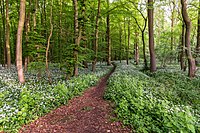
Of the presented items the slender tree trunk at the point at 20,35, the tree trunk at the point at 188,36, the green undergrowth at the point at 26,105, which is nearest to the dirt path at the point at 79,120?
the green undergrowth at the point at 26,105

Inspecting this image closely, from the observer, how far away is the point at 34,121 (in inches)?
207

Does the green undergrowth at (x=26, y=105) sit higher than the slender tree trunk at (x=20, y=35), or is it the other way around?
the slender tree trunk at (x=20, y=35)

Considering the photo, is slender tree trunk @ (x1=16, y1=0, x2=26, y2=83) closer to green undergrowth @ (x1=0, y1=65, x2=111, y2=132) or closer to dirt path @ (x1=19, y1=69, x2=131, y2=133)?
green undergrowth @ (x1=0, y1=65, x2=111, y2=132)

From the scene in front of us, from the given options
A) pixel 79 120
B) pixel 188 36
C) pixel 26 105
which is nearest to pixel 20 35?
pixel 26 105

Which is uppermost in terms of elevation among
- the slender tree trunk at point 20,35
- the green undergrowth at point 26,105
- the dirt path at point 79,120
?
the slender tree trunk at point 20,35

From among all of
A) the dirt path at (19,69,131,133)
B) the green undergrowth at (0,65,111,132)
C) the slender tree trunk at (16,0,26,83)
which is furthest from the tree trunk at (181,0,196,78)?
the slender tree trunk at (16,0,26,83)

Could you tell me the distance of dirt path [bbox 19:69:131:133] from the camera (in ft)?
15.8

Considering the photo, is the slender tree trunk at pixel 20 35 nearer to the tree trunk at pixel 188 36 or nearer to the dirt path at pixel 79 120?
the dirt path at pixel 79 120

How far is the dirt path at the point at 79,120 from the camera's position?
4.83m

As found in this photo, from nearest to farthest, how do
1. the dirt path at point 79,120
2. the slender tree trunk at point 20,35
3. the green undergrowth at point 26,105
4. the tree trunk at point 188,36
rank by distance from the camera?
the green undergrowth at point 26,105
the dirt path at point 79,120
the slender tree trunk at point 20,35
the tree trunk at point 188,36

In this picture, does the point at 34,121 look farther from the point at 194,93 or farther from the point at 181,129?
the point at 194,93

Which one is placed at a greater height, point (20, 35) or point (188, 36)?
point (188, 36)

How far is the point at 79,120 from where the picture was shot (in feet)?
18.1

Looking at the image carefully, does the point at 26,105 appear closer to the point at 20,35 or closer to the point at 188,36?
the point at 20,35
